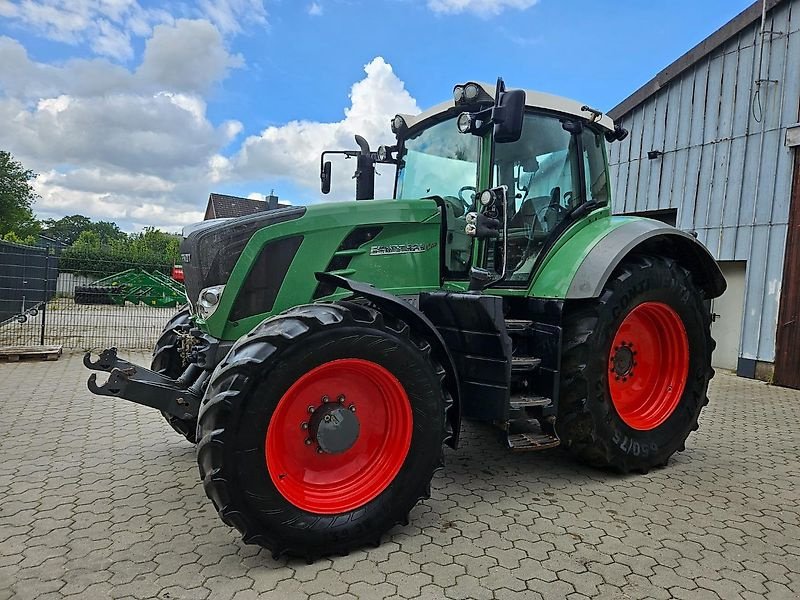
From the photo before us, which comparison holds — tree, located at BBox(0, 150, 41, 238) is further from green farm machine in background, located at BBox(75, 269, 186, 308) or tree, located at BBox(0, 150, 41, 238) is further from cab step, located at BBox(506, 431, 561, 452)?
cab step, located at BBox(506, 431, 561, 452)

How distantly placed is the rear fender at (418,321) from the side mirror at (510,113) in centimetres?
116

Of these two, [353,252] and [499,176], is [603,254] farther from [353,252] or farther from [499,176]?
[353,252]

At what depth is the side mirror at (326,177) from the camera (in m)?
4.94

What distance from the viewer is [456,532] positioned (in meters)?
3.17

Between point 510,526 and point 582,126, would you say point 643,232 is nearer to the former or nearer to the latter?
point 582,126

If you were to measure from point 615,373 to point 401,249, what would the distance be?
1.91m

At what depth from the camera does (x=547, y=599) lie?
2.56 m

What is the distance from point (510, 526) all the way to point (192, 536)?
1.75m

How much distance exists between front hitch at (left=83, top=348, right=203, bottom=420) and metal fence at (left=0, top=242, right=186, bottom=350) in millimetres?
6468

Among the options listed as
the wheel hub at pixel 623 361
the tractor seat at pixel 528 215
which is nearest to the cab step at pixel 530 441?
the wheel hub at pixel 623 361

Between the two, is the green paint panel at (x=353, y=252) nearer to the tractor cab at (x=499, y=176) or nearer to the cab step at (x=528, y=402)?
the tractor cab at (x=499, y=176)

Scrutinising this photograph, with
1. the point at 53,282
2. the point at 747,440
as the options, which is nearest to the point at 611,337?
the point at 747,440

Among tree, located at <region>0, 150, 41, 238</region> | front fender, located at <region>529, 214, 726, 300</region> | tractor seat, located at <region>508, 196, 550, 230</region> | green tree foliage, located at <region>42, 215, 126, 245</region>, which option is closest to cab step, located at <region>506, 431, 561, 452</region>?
front fender, located at <region>529, 214, 726, 300</region>

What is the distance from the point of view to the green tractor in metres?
2.78
